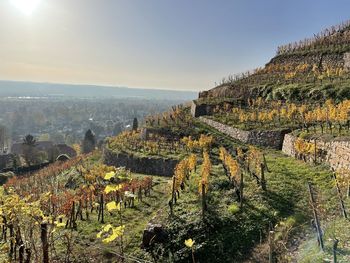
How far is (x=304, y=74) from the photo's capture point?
116ft

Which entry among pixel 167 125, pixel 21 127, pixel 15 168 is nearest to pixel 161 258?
pixel 167 125

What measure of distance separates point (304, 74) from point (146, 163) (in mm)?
19360

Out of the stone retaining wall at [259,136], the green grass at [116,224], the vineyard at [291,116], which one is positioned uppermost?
the vineyard at [291,116]

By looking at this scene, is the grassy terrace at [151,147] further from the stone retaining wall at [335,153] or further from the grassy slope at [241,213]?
the stone retaining wall at [335,153]

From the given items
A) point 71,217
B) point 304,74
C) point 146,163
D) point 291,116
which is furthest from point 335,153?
point 304,74

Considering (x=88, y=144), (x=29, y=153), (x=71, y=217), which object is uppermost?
(x=71, y=217)

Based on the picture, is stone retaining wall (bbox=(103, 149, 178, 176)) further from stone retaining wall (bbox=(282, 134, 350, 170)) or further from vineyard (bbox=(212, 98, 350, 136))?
stone retaining wall (bbox=(282, 134, 350, 170))

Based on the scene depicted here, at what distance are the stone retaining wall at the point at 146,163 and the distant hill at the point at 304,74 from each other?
40.7ft

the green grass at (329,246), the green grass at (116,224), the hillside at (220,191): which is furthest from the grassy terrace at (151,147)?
the green grass at (329,246)

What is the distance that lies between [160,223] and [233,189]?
4.14 metres

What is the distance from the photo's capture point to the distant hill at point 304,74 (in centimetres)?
2881

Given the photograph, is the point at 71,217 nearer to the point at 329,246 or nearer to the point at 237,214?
the point at 237,214

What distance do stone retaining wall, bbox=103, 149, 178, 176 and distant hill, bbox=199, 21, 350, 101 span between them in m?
12.4

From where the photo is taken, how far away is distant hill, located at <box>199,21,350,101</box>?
2881 cm
